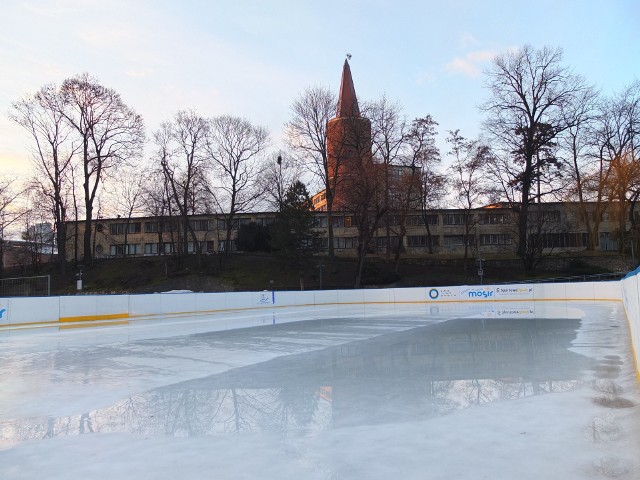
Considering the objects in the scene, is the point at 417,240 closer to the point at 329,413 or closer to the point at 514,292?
the point at 514,292

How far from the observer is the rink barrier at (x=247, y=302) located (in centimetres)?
2416

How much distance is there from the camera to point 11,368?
37.1 feet

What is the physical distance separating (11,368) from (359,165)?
3932 cm

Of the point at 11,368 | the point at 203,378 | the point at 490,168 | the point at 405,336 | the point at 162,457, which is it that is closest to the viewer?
the point at 162,457

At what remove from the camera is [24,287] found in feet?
83.2

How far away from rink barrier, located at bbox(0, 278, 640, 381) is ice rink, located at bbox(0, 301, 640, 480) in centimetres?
907

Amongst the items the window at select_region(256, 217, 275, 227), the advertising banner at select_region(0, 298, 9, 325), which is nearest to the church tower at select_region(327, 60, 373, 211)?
the window at select_region(256, 217, 275, 227)

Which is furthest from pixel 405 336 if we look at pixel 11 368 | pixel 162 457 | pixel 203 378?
pixel 162 457

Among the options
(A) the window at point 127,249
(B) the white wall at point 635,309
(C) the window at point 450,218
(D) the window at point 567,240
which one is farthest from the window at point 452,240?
(B) the white wall at point 635,309

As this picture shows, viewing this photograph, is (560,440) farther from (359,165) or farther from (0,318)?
(359,165)

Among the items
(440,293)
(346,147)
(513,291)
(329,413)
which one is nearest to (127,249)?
(346,147)

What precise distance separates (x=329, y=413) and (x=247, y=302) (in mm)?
28456

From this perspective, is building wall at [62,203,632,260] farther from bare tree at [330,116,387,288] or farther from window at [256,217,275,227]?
bare tree at [330,116,387,288]

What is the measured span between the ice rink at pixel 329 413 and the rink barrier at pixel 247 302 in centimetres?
907
